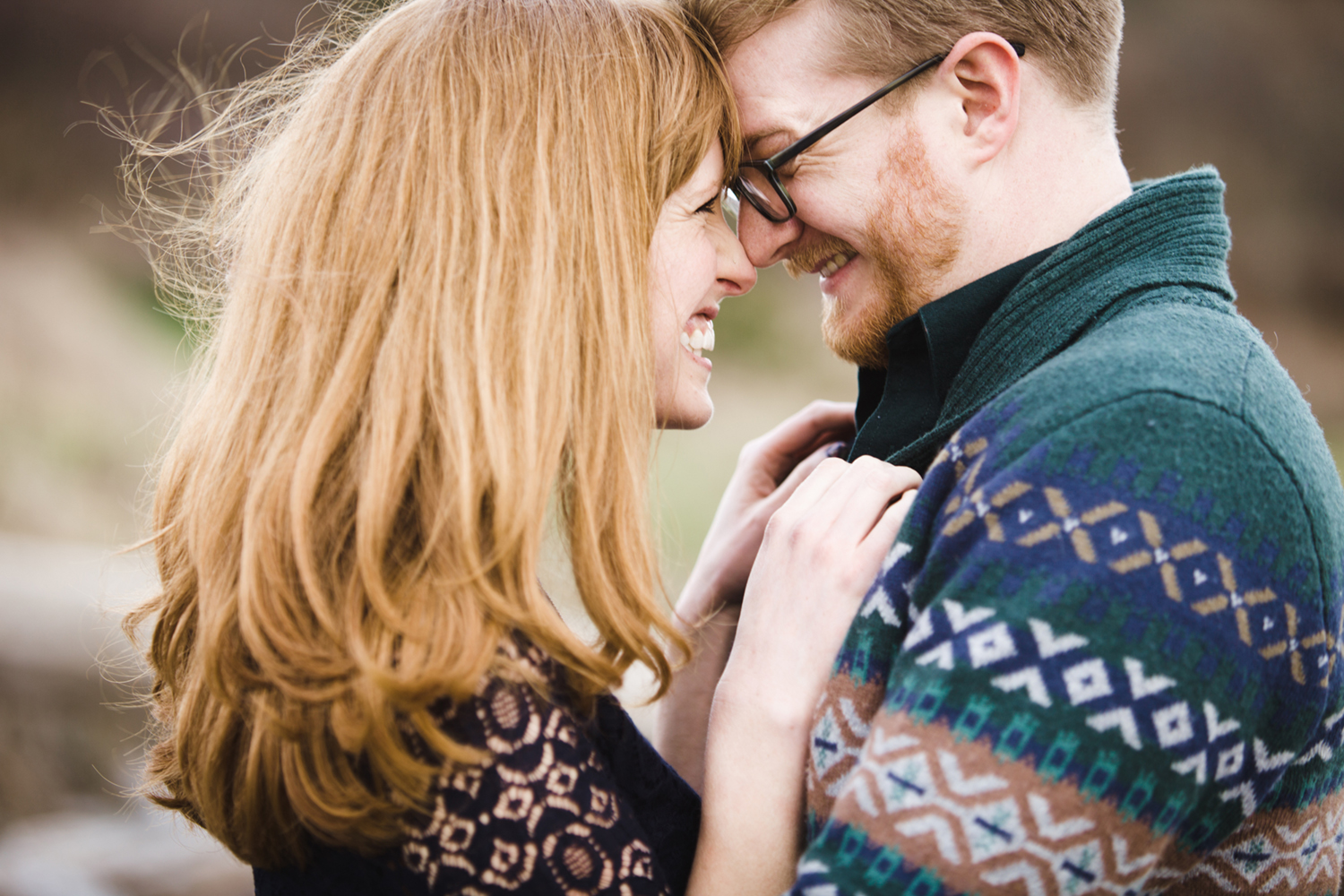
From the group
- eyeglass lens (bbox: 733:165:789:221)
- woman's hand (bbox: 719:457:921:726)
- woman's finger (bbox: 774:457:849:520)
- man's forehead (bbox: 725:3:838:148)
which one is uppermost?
man's forehead (bbox: 725:3:838:148)

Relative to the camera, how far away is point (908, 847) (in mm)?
929

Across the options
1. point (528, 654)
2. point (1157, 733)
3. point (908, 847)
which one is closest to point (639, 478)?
point (528, 654)

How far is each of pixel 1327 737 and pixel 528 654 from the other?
1043 mm

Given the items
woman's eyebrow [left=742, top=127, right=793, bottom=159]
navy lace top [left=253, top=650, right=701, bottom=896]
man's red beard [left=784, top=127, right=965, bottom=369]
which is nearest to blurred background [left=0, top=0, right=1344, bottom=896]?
man's red beard [left=784, top=127, right=965, bottom=369]

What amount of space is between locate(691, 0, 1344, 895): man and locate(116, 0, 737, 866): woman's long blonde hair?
0.41 meters

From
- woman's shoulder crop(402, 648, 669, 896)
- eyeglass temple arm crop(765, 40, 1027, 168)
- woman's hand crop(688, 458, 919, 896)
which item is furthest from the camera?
eyeglass temple arm crop(765, 40, 1027, 168)

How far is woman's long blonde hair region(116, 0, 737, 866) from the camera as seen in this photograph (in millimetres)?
1087

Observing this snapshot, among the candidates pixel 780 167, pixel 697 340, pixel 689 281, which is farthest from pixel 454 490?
pixel 780 167

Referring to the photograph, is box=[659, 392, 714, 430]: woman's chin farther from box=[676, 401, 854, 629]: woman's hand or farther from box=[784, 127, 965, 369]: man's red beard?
box=[784, 127, 965, 369]: man's red beard

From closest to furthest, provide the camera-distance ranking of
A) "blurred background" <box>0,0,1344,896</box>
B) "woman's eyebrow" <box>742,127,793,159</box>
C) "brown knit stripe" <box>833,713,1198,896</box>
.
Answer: "brown knit stripe" <box>833,713,1198,896</box> < "woman's eyebrow" <box>742,127,793,159</box> < "blurred background" <box>0,0,1344,896</box>

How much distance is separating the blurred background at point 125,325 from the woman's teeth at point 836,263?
7.75 feet

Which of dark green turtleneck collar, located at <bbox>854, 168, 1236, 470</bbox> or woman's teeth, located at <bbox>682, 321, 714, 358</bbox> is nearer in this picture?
dark green turtleneck collar, located at <bbox>854, 168, 1236, 470</bbox>

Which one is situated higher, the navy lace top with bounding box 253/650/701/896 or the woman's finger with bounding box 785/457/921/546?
the woman's finger with bounding box 785/457/921/546

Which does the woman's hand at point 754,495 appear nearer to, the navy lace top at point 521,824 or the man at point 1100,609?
the man at point 1100,609
